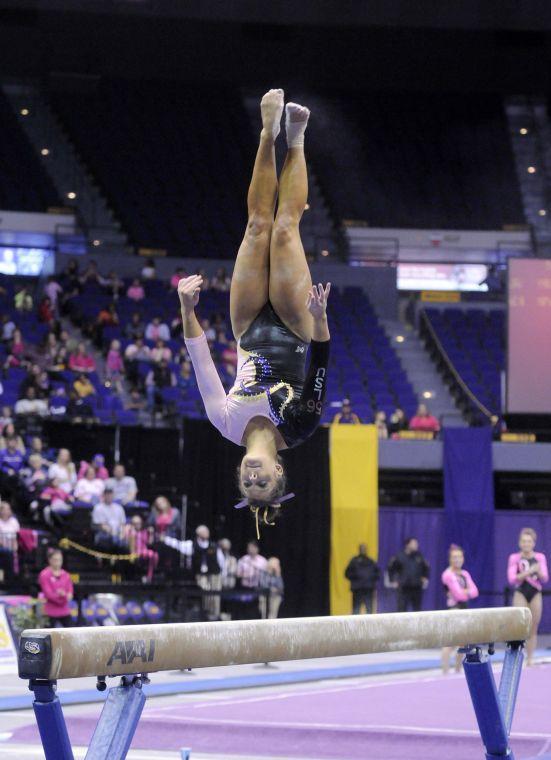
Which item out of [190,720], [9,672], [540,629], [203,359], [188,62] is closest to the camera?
[203,359]

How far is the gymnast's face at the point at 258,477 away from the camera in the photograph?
215 inches

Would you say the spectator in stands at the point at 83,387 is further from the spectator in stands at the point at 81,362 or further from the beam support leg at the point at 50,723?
the beam support leg at the point at 50,723

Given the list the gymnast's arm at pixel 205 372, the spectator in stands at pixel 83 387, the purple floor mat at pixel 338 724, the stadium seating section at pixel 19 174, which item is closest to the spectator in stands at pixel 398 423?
the spectator in stands at pixel 83 387

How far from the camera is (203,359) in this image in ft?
18.9

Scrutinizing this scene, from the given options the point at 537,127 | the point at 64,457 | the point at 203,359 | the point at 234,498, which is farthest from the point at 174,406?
the point at 537,127

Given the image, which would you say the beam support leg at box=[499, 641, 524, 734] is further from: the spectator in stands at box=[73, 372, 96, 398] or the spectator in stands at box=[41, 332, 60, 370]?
the spectator in stands at box=[41, 332, 60, 370]

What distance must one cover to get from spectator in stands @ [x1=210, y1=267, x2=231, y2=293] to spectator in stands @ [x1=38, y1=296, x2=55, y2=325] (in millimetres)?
3114

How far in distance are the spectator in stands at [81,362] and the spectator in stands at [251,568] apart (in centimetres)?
395

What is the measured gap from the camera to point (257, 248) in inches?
244

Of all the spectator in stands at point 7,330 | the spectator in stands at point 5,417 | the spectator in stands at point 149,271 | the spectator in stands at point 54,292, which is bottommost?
the spectator in stands at point 5,417

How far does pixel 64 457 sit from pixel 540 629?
8.68 m

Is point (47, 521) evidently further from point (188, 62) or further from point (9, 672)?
point (188, 62)

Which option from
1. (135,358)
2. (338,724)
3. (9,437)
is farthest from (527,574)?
(135,358)

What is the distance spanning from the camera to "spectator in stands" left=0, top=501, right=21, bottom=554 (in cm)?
1315
